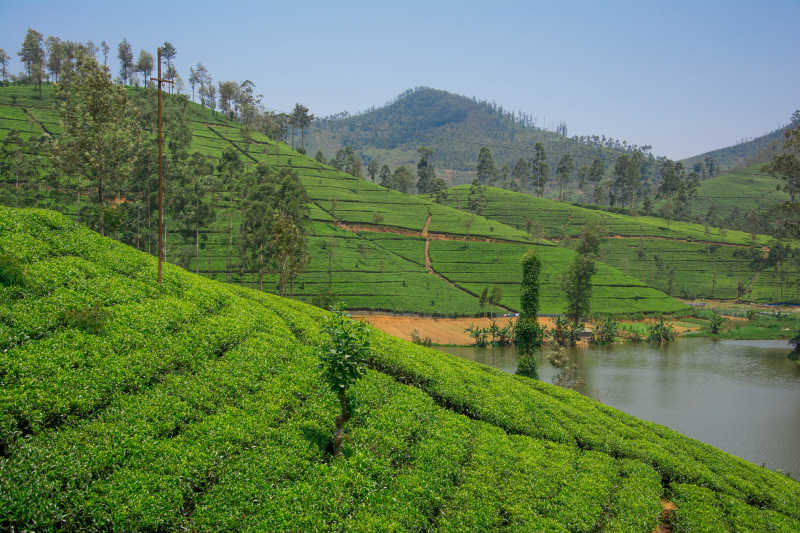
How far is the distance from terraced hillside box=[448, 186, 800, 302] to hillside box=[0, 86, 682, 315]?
16.9 metres

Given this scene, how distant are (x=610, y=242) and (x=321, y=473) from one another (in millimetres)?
125618

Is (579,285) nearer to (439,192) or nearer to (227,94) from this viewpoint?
(439,192)

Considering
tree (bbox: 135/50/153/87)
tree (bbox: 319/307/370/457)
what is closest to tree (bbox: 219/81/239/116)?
tree (bbox: 135/50/153/87)

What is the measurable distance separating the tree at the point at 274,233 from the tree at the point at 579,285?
44.0m

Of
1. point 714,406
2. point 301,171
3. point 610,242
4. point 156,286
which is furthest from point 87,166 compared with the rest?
point 610,242

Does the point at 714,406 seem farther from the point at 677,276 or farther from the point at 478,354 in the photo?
the point at 677,276

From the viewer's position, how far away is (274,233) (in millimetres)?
52156

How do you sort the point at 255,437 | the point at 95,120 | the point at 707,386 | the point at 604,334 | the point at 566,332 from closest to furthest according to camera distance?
the point at 255,437 < the point at 95,120 < the point at 707,386 < the point at 566,332 < the point at 604,334

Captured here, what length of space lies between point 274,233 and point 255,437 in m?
41.5

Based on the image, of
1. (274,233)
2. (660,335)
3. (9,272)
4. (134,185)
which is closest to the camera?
(9,272)

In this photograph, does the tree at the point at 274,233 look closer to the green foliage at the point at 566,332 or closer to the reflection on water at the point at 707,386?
the reflection on water at the point at 707,386

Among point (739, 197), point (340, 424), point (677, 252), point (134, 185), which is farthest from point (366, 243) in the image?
point (739, 197)

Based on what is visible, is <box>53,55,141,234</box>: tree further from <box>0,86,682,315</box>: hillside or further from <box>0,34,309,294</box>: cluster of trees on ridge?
<box>0,86,682,315</box>: hillside

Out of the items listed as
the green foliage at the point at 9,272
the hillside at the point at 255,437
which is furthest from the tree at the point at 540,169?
the green foliage at the point at 9,272
